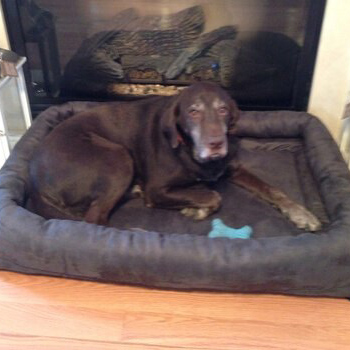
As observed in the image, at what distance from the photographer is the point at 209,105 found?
1.59m

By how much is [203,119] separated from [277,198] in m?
0.48

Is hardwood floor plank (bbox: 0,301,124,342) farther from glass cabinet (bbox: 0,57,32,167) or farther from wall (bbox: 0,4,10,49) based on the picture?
wall (bbox: 0,4,10,49)

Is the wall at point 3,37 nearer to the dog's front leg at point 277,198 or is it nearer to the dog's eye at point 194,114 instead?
the dog's eye at point 194,114

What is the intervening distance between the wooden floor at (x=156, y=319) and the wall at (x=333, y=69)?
44.1 inches

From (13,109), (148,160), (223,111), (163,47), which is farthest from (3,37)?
(223,111)

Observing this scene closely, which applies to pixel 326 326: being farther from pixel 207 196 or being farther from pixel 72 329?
pixel 72 329

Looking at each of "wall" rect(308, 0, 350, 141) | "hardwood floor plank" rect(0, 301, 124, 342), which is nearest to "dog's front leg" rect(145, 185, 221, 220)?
"hardwood floor plank" rect(0, 301, 124, 342)

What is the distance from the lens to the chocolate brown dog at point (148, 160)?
1620 mm

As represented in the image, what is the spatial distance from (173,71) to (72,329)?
144 cm

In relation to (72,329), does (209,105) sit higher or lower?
higher

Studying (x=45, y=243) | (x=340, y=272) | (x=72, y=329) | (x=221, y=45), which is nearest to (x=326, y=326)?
(x=340, y=272)

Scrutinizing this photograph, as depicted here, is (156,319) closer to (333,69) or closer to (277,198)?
(277,198)

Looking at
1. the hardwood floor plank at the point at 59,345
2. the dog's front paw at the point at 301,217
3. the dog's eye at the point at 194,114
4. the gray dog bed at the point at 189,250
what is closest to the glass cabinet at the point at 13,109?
the gray dog bed at the point at 189,250

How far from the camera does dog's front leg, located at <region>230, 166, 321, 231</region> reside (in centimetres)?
168
